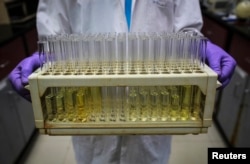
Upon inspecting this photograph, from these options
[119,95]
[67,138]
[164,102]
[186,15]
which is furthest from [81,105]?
[67,138]

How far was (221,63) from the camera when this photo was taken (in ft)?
2.01

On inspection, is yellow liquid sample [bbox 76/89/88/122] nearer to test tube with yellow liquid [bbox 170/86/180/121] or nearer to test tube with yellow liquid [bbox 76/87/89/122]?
test tube with yellow liquid [bbox 76/87/89/122]

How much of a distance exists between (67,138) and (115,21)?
1.28 metres

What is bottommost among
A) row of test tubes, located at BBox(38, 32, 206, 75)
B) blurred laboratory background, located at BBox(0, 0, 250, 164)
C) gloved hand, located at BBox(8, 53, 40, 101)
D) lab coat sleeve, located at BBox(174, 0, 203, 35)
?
blurred laboratory background, located at BBox(0, 0, 250, 164)

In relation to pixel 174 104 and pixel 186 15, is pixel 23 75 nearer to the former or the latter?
pixel 174 104

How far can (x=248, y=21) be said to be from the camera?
1504mm

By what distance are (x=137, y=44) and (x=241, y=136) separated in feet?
3.83

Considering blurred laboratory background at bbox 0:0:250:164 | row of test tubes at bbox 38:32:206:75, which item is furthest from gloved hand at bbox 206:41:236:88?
blurred laboratory background at bbox 0:0:250:164

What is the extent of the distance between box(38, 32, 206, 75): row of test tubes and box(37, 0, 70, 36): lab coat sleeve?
21 centimetres

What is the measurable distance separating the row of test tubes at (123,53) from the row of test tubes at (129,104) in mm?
58

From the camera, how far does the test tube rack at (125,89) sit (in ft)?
1.57

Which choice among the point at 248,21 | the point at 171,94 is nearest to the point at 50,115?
the point at 171,94

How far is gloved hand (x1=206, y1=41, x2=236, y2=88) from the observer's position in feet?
1.87

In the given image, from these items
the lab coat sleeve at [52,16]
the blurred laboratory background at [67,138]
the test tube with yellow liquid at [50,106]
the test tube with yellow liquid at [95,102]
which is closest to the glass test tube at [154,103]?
the test tube with yellow liquid at [95,102]
